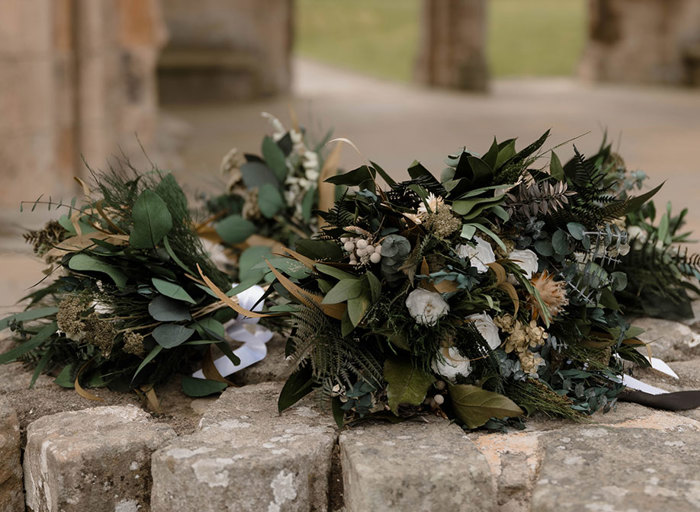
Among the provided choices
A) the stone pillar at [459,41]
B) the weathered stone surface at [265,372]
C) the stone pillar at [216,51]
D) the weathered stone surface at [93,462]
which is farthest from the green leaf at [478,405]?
the stone pillar at [459,41]

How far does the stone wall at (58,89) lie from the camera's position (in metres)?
4.61

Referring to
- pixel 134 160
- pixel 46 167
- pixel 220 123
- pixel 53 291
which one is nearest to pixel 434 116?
pixel 220 123

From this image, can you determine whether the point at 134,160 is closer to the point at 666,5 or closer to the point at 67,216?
the point at 67,216

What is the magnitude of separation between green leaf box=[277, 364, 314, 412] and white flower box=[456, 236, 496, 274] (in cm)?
38

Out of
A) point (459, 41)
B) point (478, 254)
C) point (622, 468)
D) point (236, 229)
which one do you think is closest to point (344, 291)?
point (478, 254)

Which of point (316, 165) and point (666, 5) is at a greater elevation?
point (666, 5)

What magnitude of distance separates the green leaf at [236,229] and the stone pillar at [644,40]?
11.1 metres

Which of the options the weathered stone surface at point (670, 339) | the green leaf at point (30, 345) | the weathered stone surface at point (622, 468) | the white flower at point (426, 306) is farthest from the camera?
the weathered stone surface at point (670, 339)

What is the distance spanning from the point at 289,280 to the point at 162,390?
46 centimetres

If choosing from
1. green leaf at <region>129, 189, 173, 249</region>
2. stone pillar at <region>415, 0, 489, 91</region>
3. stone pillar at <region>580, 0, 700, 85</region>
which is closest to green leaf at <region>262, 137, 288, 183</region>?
green leaf at <region>129, 189, 173, 249</region>

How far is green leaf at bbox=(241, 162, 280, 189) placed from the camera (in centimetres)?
249

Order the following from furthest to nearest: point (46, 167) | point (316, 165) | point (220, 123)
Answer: point (220, 123)
point (46, 167)
point (316, 165)

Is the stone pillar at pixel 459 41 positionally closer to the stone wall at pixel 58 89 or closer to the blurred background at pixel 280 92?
the blurred background at pixel 280 92

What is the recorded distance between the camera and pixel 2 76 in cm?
456
